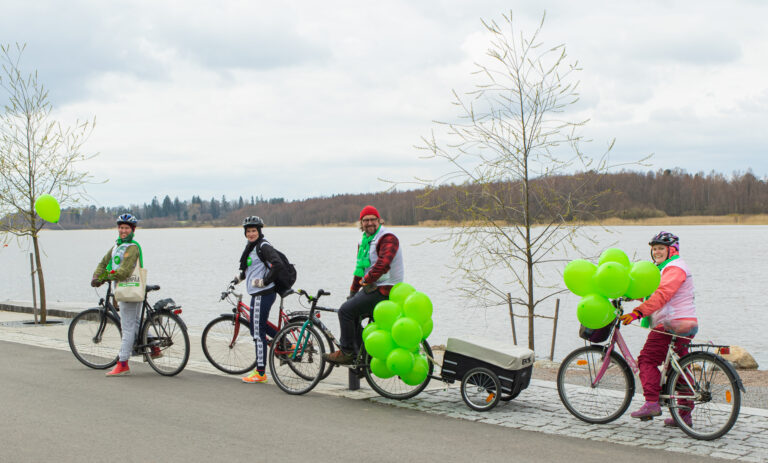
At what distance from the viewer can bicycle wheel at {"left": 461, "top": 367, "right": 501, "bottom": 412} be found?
6879mm

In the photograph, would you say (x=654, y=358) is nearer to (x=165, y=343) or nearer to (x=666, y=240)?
(x=666, y=240)

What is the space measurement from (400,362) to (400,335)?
0.27 meters

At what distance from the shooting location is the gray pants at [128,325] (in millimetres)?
8812

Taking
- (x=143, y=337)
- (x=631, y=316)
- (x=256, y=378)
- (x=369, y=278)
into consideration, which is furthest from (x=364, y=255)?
(x=143, y=337)

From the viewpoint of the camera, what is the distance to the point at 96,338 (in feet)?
30.4

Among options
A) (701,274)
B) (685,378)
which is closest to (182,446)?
(685,378)

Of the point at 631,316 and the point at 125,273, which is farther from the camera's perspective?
the point at 125,273

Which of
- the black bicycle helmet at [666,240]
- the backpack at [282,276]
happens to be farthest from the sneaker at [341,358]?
the black bicycle helmet at [666,240]

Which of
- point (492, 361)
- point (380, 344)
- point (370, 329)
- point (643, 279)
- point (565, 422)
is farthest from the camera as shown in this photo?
point (370, 329)

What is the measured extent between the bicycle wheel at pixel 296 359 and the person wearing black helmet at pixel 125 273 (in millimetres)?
2019

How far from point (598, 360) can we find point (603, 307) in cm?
51

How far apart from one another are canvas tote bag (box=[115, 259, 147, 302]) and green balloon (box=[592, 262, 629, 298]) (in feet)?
17.8

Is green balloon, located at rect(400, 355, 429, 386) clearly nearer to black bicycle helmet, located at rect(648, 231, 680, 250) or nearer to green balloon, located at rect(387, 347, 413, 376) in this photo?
green balloon, located at rect(387, 347, 413, 376)

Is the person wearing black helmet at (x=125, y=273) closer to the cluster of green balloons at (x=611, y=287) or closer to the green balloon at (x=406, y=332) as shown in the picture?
the green balloon at (x=406, y=332)
